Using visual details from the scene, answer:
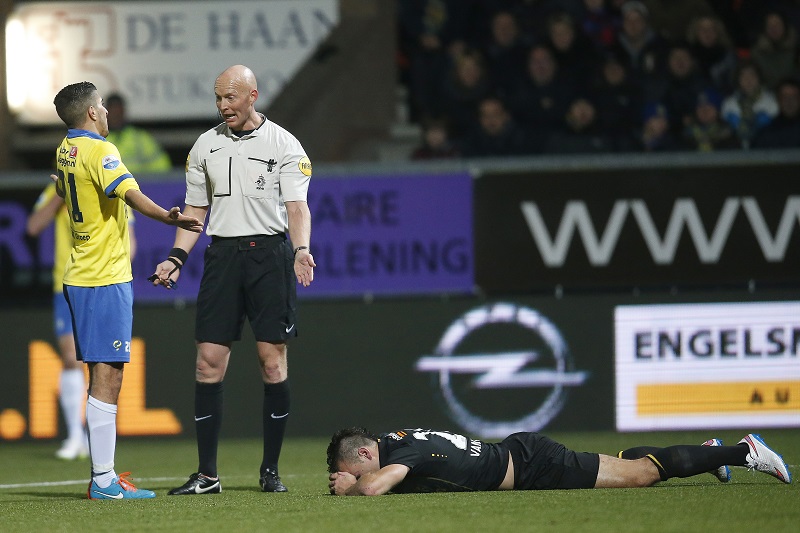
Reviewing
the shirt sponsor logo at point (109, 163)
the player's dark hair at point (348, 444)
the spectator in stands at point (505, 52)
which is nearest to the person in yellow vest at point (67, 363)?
the shirt sponsor logo at point (109, 163)

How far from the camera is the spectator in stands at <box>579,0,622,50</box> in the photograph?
43.0 ft

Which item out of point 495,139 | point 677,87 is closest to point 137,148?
point 495,139

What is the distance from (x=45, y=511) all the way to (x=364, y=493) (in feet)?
5.05

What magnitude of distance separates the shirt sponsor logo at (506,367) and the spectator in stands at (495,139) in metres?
1.56

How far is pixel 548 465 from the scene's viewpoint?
6938 millimetres

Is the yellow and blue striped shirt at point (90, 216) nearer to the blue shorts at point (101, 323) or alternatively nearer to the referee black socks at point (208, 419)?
the blue shorts at point (101, 323)

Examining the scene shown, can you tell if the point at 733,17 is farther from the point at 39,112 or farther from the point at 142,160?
the point at 39,112

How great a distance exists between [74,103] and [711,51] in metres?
7.38

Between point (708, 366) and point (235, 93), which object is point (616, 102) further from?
point (235, 93)

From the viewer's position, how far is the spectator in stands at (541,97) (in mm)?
12312

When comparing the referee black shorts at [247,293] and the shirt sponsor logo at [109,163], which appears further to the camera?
the referee black shorts at [247,293]

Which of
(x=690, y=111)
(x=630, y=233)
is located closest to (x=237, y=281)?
(x=630, y=233)

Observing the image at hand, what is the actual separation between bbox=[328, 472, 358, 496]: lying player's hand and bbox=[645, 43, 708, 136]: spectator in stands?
657 centimetres

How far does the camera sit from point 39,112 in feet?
43.2
